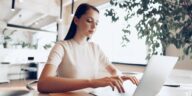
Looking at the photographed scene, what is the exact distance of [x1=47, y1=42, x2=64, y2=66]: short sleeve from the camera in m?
1.25

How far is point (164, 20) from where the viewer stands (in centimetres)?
118

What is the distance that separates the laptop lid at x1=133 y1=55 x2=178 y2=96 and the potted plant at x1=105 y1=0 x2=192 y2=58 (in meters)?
0.15

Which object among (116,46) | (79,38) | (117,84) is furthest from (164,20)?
(116,46)

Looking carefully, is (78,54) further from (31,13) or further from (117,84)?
(31,13)

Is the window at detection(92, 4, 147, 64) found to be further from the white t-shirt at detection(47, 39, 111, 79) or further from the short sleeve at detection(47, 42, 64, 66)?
the short sleeve at detection(47, 42, 64, 66)

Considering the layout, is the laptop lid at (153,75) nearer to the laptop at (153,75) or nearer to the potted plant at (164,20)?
the laptop at (153,75)

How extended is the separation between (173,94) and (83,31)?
0.67 meters

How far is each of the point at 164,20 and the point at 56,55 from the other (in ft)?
2.09

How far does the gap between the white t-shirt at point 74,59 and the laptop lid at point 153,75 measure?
0.54 meters

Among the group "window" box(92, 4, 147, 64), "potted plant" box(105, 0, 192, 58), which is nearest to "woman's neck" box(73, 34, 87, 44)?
"potted plant" box(105, 0, 192, 58)

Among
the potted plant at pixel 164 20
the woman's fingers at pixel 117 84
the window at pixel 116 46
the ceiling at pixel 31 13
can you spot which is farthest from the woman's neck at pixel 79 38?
the ceiling at pixel 31 13

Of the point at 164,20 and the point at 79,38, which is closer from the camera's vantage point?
the point at 164,20

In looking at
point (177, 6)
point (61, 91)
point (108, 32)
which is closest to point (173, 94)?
point (177, 6)

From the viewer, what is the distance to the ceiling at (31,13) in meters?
7.28
